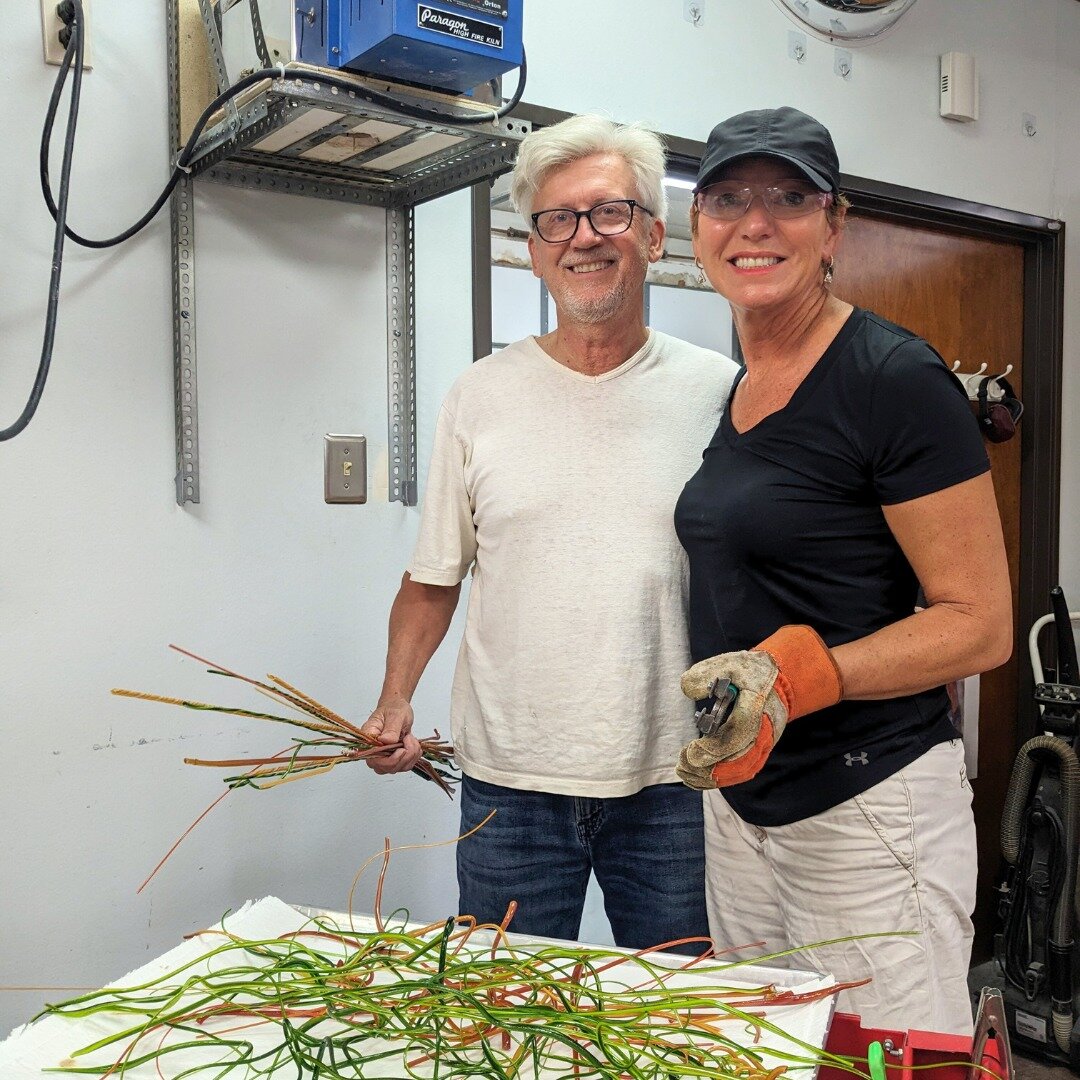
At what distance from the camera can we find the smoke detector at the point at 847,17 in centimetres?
269

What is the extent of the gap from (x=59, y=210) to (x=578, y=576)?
3.24ft

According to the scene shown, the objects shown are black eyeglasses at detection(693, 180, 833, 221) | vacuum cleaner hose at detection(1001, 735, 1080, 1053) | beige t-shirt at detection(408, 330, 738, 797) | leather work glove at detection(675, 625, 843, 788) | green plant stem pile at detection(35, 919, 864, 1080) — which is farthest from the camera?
vacuum cleaner hose at detection(1001, 735, 1080, 1053)

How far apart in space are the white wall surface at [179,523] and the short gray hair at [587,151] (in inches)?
21.0

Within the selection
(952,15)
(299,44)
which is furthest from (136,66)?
(952,15)

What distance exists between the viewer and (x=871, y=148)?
2859 mm

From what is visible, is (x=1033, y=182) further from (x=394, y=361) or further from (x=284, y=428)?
(x=284, y=428)

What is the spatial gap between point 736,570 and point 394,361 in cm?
100

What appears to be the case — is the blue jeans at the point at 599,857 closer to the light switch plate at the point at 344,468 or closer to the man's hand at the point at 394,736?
the man's hand at the point at 394,736

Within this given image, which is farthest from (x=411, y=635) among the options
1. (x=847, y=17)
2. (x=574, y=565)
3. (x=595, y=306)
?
(x=847, y=17)

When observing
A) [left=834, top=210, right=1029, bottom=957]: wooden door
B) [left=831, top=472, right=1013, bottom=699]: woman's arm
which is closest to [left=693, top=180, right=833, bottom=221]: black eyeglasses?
[left=831, top=472, right=1013, bottom=699]: woman's arm

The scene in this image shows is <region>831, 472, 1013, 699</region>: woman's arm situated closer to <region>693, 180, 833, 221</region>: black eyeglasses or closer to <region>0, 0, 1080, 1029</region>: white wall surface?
<region>693, 180, 833, 221</region>: black eyeglasses

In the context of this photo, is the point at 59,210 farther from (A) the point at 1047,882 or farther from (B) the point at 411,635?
(A) the point at 1047,882

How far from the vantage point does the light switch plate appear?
2080 mm

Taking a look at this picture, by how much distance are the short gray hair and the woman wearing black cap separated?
0.85ft
